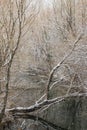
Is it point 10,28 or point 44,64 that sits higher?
point 10,28

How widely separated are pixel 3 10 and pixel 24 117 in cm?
268

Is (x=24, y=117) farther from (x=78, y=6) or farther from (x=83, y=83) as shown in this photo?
(x=78, y=6)

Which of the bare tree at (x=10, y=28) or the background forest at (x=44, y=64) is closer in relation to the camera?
the bare tree at (x=10, y=28)

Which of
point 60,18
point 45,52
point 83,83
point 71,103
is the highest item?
point 60,18

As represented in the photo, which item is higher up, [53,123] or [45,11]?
[45,11]

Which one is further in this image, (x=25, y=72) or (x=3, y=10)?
(x=25, y=72)

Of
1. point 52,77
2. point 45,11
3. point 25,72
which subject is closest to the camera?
point 52,77

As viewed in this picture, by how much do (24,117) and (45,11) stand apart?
118 inches

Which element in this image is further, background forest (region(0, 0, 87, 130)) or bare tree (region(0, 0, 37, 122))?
background forest (region(0, 0, 87, 130))

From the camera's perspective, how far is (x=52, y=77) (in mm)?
6816

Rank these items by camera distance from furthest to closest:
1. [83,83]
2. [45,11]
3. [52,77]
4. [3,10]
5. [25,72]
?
[45,11] < [25,72] < [52,77] < [83,83] < [3,10]

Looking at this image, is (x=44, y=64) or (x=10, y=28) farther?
(x=44, y=64)

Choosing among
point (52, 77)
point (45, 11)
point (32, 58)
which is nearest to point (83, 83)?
point (52, 77)

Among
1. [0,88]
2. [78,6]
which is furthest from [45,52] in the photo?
[0,88]
